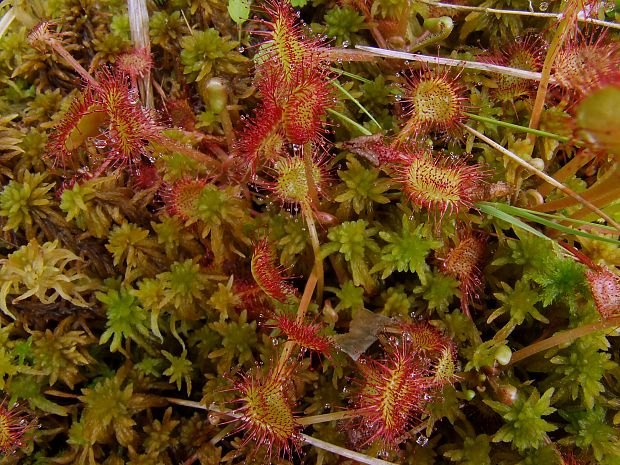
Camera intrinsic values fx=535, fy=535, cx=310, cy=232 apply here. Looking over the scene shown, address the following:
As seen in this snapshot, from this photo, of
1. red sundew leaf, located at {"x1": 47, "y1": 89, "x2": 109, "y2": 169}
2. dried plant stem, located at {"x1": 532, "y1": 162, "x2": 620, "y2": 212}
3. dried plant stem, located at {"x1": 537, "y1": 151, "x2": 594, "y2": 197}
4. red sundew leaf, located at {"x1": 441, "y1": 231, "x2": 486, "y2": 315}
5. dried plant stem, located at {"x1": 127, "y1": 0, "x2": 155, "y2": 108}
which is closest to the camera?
dried plant stem, located at {"x1": 532, "y1": 162, "x2": 620, "y2": 212}

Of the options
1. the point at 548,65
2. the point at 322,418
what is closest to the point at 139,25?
the point at 548,65

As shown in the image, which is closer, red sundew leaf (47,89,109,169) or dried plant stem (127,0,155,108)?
red sundew leaf (47,89,109,169)

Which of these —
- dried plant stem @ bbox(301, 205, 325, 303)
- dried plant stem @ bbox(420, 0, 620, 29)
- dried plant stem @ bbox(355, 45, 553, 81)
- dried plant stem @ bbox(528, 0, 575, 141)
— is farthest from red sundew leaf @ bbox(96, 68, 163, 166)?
dried plant stem @ bbox(528, 0, 575, 141)

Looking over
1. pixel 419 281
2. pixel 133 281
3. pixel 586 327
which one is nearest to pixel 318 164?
pixel 419 281

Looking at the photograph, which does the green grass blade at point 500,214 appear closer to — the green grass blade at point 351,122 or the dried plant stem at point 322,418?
the green grass blade at point 351,122

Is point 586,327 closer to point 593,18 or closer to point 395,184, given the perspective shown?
point 395,184

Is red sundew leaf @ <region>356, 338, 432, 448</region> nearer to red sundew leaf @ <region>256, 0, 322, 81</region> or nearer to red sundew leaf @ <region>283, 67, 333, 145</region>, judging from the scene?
red sundew leaf @ <region>283, 67, 333, 145</region>

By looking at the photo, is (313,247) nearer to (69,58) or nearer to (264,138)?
(264,138)
